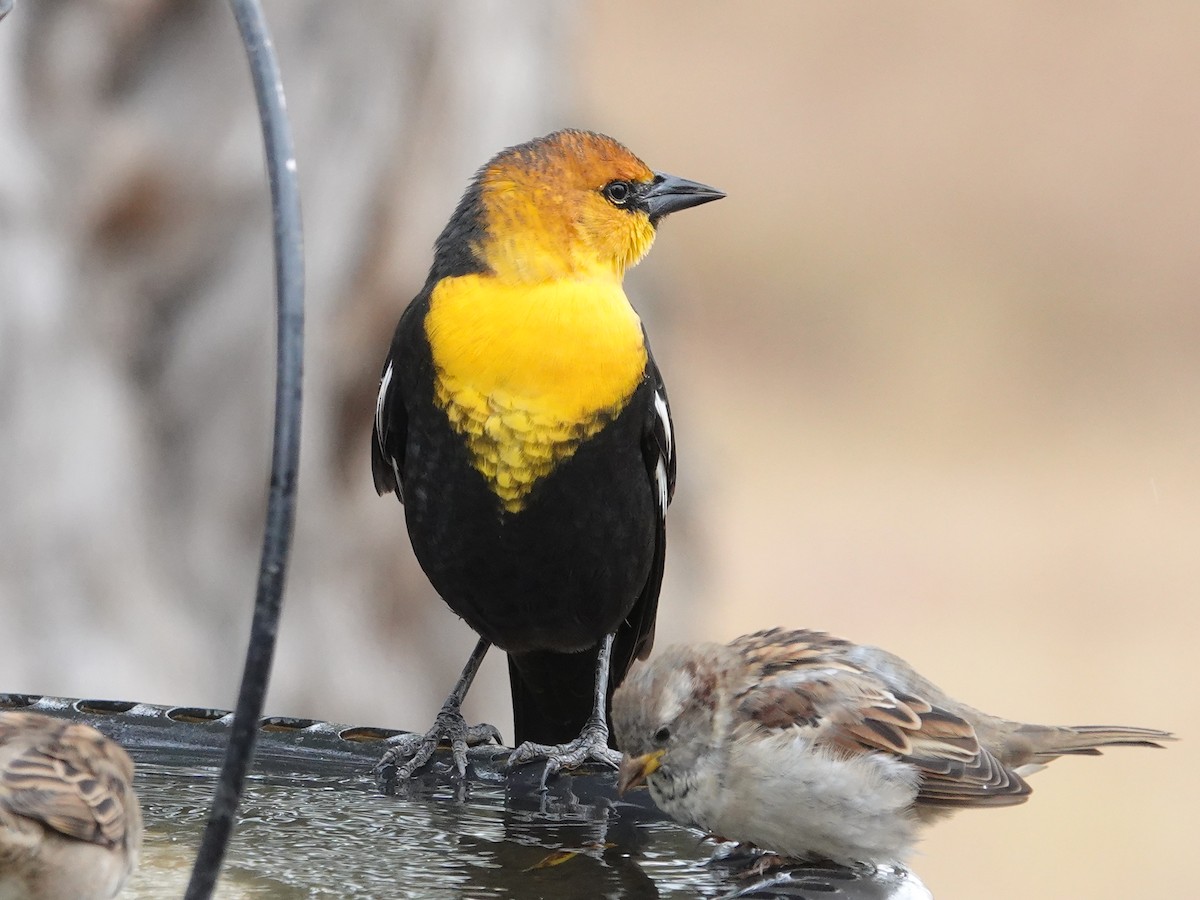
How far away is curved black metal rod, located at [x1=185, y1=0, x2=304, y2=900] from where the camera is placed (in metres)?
2.08

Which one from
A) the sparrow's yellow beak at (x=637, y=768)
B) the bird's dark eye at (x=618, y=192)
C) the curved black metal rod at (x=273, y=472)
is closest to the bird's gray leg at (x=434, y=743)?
the sparrow's yellow beak at (x=637, y=768)

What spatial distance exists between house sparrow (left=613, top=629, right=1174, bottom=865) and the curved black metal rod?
3.05 ft

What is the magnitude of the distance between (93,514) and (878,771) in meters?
3.98

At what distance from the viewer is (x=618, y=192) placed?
13.0ft

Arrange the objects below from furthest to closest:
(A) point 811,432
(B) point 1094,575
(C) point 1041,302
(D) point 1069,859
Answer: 1. (C) point 1041,302
2. (A) point 811,432
3. (B) point 1094,575
4. (D) point 1069,859

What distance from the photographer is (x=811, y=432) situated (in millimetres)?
18141

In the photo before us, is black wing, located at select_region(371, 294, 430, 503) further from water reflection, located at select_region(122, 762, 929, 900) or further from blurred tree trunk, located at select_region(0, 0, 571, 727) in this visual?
blurred tree trunk, located at select_region(0, 0, 571, 727)

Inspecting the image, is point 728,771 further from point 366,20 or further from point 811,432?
point 811,432

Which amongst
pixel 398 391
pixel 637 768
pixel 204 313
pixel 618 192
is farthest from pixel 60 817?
pixel 204 313

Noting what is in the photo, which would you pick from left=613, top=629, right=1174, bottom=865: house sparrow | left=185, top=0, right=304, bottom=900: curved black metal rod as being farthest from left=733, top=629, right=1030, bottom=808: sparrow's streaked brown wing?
left=185, top=0, right=304, bottom=900: curved black metal rod

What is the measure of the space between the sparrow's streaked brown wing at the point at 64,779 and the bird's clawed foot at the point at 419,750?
101 cm

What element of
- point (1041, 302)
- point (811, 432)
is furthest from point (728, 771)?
point (1041, 302)

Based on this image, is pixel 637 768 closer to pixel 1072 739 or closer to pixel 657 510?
pixel 1072 739

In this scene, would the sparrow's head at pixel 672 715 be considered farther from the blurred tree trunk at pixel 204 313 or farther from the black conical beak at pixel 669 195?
the blurred tree trunk at pixel 204 313
